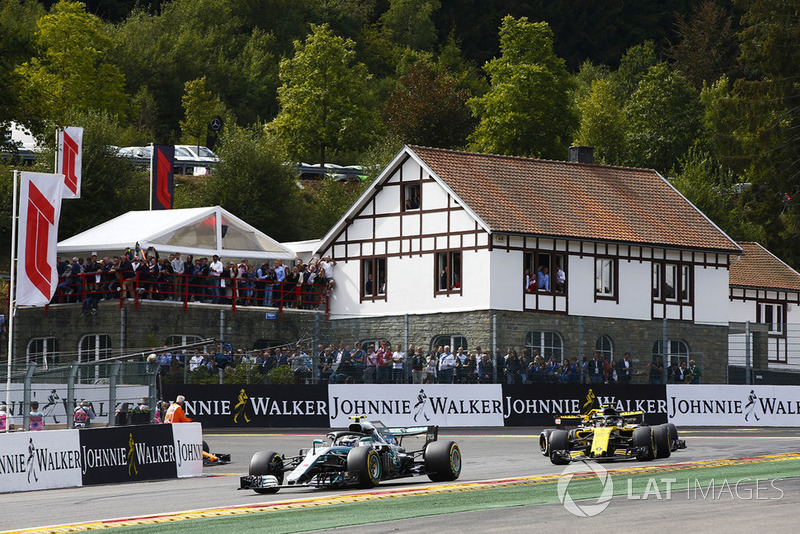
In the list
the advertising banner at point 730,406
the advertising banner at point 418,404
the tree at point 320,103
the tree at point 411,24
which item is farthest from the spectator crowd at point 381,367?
the tree at point 411,24

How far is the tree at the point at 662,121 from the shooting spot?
92.1 metres

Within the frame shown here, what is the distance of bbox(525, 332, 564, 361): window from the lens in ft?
149

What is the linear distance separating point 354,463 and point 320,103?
66309mm

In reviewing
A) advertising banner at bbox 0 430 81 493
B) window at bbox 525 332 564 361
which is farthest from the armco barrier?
window at bbox 525 332 564 361

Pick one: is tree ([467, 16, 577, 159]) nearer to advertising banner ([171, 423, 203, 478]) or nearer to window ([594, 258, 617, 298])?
window ([594, 258, 617, 298])

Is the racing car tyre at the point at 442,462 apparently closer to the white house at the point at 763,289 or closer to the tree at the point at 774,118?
the white house at the point at 763,289

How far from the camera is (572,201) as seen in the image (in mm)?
53656

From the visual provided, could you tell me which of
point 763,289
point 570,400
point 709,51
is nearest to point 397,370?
point 570,400

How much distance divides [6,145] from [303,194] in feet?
91.5

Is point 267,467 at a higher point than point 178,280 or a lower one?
lower

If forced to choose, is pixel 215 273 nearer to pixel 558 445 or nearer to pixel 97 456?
pixel 97 456

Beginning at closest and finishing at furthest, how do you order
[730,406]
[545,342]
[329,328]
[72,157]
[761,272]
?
[730,406] < [329,328] < [72,157] < [545,342] < [761,272]

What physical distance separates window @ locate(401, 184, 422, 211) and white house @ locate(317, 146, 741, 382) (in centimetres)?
5

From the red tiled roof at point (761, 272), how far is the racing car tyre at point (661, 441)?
120ft
